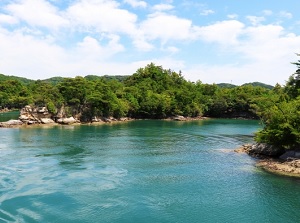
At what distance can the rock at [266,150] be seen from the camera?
37.4 meters

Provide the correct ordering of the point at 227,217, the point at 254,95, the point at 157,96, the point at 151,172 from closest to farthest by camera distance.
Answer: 1. the point at 227,217
2. the point at 151,172
3. the point at 157,96
4. the point at 254,95

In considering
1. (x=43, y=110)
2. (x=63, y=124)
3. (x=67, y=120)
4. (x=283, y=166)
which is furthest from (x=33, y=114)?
(x=283, y=166)

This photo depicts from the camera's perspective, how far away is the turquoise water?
21.1 meters

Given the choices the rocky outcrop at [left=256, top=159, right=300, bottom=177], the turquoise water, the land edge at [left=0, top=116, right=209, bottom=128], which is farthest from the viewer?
the land edge at [left=0, top=116, right=209, bottom=128]

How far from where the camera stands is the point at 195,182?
28.0m

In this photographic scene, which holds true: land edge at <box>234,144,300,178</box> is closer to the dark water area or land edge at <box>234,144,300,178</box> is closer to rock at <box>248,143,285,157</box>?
rock at <box>248,143,285,157</box>

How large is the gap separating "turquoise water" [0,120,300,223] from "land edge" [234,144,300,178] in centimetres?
119

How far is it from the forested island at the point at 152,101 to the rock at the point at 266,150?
46cm

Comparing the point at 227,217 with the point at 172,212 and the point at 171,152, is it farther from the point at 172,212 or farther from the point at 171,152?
the point at 171,152

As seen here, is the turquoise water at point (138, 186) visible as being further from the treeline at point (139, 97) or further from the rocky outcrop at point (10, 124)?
the treeline at point (139, 97)

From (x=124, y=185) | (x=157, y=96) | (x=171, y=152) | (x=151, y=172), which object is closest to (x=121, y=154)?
(x=171, y=152)

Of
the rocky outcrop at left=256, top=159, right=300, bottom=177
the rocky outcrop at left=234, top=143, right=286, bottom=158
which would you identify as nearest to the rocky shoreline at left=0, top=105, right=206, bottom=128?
the rocky outcrop at left=234, top=143, right=286, bottom=158

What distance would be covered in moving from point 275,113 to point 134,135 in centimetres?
2585

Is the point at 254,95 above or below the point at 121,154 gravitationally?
above
